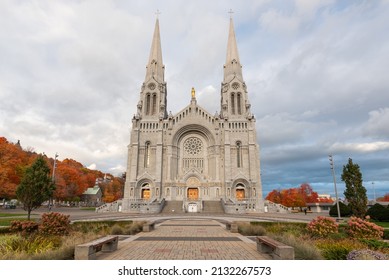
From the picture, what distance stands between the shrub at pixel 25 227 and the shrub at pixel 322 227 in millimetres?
13625

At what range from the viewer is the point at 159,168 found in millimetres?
49812

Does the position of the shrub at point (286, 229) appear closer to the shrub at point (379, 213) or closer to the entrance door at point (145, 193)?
the shrub at point (379, 213)

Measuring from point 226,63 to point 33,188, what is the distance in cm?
5073

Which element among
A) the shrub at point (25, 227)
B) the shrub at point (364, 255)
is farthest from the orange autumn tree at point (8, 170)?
the shrub at point (364, 255)

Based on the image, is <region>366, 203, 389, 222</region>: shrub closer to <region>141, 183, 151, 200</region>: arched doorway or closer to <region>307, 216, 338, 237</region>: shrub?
<region>307, 216, 338, 237</region>: shrub

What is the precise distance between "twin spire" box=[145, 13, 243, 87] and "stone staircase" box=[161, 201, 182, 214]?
91.2 feet

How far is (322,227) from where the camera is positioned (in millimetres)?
11859

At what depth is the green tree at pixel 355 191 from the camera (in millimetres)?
22984

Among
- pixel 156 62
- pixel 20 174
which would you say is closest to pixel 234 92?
pixel 156 62

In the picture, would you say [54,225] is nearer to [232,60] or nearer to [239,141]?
[239,141]

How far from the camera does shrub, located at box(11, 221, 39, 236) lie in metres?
12.2

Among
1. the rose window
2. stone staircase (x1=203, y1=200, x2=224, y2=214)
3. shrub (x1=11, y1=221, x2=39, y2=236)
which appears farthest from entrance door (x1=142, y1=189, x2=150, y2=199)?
shrub (x1=11, y1=221, x2=39, y2=236)

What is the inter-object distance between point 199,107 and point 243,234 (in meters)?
42.5
